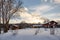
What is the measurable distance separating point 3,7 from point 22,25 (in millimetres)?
20842

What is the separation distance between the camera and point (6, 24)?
28.4m

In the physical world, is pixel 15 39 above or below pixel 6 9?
below

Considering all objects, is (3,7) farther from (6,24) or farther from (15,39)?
(15,39)

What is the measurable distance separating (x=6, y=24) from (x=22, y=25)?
18.8 metres

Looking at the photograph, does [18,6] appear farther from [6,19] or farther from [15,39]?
[15,39]

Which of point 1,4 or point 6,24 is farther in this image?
point 6,24

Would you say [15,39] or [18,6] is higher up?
[18,6]

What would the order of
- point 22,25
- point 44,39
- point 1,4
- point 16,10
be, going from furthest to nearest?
point 22,25, point 16,10, point 1,4, point 44,39

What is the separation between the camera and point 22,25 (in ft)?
154

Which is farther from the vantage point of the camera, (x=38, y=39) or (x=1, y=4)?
(x=1, y=4)

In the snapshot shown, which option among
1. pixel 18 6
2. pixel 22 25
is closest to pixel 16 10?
pixel 18 6

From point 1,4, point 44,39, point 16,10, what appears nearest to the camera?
point 44,39

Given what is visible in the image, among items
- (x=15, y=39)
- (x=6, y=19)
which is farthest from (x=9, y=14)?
(x=15, y=39)

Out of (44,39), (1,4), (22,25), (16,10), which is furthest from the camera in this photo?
(22,25)
